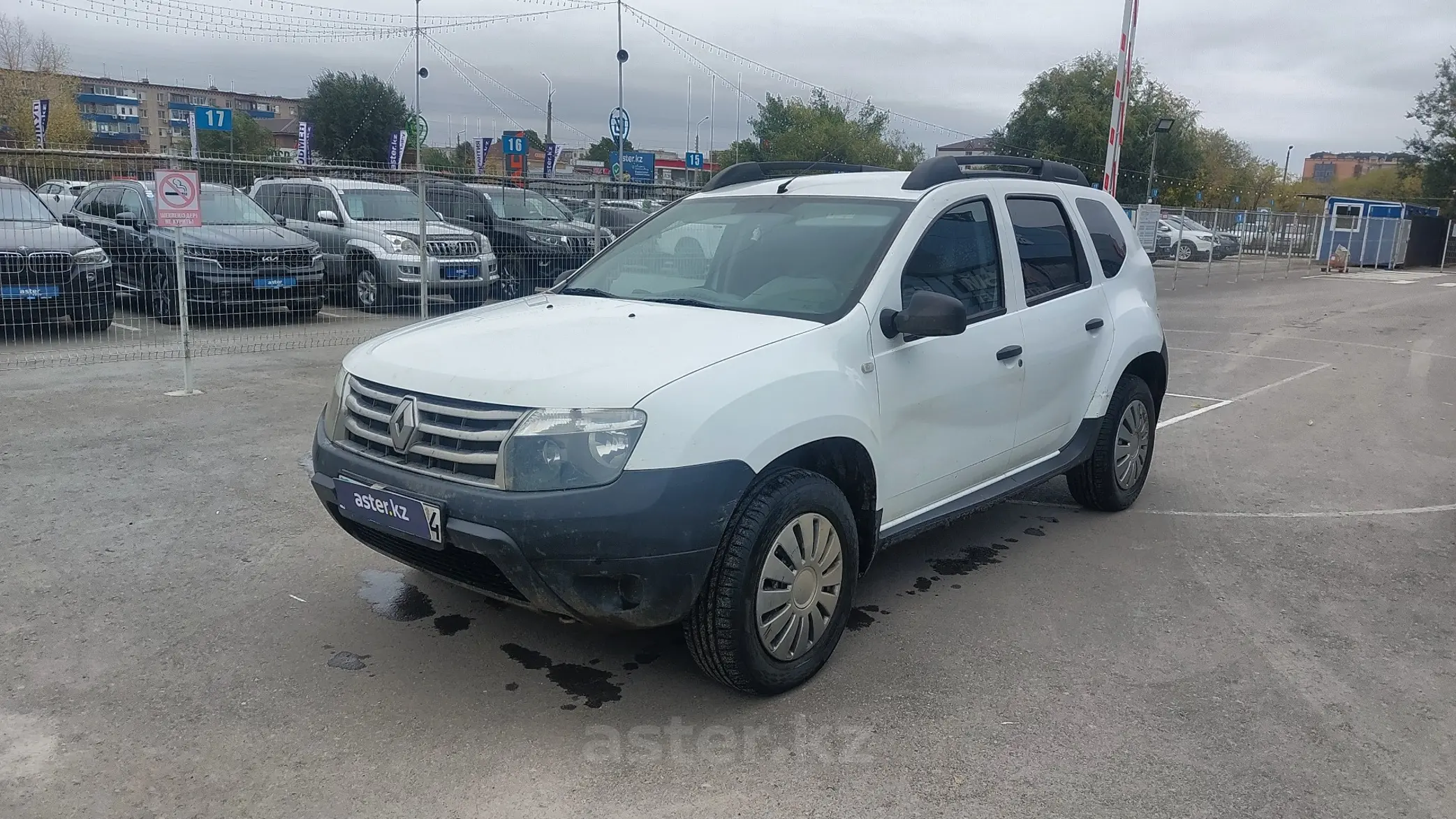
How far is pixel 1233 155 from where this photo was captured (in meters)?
65.2

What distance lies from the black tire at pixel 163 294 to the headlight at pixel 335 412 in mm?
7066

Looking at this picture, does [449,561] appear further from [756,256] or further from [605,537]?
[756,256]

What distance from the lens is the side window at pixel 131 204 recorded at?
11.0 metres

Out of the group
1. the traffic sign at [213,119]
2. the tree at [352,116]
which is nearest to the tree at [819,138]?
the tree at [352,116]

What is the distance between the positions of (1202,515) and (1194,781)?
323cm

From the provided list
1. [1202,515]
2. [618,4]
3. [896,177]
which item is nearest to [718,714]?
[896,177]

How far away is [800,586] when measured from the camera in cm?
369

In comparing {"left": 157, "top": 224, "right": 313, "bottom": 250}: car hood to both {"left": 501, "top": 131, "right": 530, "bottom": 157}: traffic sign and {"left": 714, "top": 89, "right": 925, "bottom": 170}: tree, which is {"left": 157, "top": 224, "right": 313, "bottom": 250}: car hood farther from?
{"left": 714, "top": 89, "right": 925, "bottom": 170}: tree

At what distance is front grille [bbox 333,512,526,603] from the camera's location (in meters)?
3.48

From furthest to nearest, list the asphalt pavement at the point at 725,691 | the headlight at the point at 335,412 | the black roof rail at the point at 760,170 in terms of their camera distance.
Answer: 1. the black roof rail at the point at 760,170
2. the headlight at the point at 335,412
3. the asphalt pavement at the point at 725,691

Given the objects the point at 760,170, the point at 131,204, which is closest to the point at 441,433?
the point at 760,170

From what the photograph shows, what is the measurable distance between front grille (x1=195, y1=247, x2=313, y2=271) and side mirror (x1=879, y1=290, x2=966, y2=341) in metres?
8.72

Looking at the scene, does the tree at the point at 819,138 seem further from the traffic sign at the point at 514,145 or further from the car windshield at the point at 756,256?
the car windshield at the point at 756,256

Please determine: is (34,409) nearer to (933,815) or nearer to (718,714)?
(718,714)
